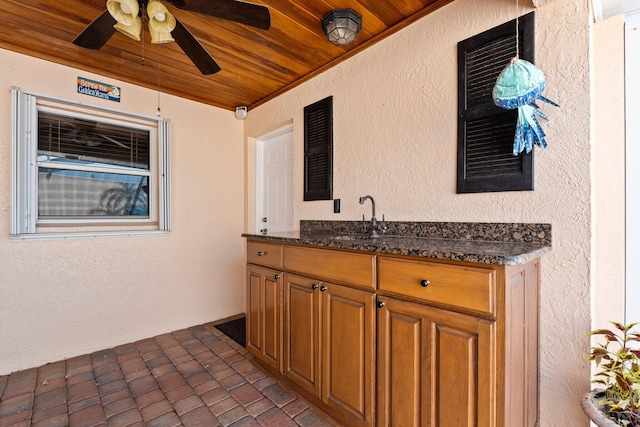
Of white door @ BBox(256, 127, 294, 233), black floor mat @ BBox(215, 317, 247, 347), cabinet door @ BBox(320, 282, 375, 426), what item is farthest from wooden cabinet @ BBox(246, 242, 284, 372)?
white door @ BBox(256, 127, 294, 233)

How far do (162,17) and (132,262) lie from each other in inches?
85.5

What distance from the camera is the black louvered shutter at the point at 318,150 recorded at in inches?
96.7

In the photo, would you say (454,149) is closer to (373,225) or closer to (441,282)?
(373,225)

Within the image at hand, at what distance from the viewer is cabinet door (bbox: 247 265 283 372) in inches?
77.3

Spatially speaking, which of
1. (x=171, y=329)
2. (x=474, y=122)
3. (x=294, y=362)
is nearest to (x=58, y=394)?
(x=171, y=329)

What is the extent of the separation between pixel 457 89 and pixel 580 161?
725 mm

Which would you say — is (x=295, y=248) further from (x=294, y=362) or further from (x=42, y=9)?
(x=42, y=9)

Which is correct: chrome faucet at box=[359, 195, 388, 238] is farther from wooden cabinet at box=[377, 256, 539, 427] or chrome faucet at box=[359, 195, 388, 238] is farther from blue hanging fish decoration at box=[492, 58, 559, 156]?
blue hanging fish decoration at box=[492, 58, 559, 156]

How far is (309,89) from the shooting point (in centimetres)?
267

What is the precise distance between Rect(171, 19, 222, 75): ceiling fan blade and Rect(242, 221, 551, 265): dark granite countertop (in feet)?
4.08

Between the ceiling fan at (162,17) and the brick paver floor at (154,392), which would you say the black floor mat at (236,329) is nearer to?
the brick paver floor at (154,392)

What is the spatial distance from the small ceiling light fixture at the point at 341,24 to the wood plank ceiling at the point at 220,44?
0.04 m

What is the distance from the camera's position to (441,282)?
1.15m

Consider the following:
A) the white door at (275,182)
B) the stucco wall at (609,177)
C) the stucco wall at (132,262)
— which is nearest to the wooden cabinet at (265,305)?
the white door at (275,182)
